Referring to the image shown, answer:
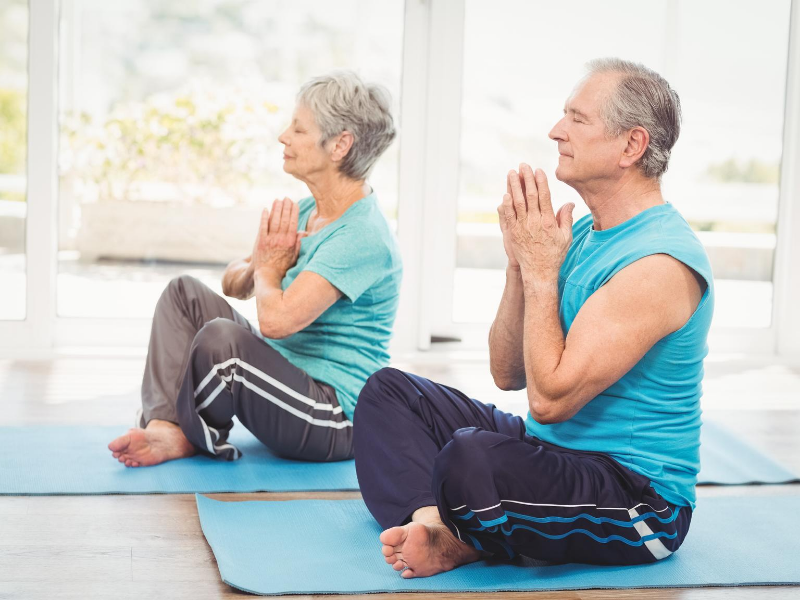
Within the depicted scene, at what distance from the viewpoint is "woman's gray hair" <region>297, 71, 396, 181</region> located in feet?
8.31

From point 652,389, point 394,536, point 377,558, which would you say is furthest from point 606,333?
point 377,558

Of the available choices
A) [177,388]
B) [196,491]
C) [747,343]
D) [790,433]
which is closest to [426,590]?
[196,491]

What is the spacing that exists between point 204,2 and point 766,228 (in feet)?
8.58

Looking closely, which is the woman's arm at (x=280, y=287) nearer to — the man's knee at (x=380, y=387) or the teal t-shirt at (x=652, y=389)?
the man's knee at (x=380, y=387)

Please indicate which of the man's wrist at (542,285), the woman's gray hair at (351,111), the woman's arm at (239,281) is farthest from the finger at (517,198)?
the woman's arm at (239,281)

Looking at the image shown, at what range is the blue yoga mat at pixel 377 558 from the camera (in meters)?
1.81

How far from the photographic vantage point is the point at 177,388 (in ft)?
8.37

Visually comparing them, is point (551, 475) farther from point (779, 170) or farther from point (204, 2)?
point (779, 170)

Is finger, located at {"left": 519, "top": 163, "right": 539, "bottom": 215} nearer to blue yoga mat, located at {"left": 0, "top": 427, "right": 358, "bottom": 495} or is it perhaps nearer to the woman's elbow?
the woman's elbow

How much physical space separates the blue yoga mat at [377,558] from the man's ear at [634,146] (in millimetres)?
772

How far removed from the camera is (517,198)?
1.79m

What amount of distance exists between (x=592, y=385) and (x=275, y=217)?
1.11m

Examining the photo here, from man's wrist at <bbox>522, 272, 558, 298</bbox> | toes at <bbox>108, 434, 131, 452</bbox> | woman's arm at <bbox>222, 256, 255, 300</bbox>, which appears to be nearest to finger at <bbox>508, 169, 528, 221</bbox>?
man's wrist at <bbox>522, 272, 558, 298</bbox>

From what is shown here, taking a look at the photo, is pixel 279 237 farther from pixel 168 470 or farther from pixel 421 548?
pixel 421 548
